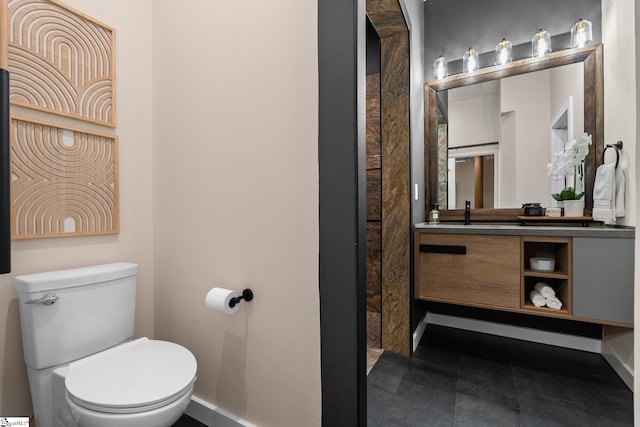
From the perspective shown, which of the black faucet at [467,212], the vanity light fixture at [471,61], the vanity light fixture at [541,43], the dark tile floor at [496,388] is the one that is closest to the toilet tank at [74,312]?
the dark tile floor at [496,388]

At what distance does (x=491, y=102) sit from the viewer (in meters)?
2.31

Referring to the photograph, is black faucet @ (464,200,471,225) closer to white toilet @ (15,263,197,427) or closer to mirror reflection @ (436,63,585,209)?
mirror reflection @ (436,63,585,209)

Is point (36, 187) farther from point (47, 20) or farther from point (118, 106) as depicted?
point (47, 20)

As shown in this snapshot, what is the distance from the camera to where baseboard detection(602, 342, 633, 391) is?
160cm

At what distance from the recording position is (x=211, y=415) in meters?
1.36

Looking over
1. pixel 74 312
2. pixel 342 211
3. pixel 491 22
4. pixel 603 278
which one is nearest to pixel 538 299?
pixel 603 278

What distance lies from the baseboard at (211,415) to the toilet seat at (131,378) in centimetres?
39

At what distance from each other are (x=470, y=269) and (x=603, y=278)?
0.64m

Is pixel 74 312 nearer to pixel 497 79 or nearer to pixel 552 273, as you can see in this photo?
pixel 552 273

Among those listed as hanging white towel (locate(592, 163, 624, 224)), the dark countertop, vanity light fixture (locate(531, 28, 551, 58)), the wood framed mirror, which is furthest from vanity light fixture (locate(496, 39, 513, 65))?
the dark countertop

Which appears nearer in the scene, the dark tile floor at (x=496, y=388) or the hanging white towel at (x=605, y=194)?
the dark tile floor at (x=496, y=388)

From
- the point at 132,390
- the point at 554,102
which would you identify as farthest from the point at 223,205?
the point at 554,102

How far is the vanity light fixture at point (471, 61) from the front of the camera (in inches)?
90.7

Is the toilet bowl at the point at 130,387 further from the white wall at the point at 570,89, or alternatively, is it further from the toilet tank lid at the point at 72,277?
the white wall at the point at 570,89
